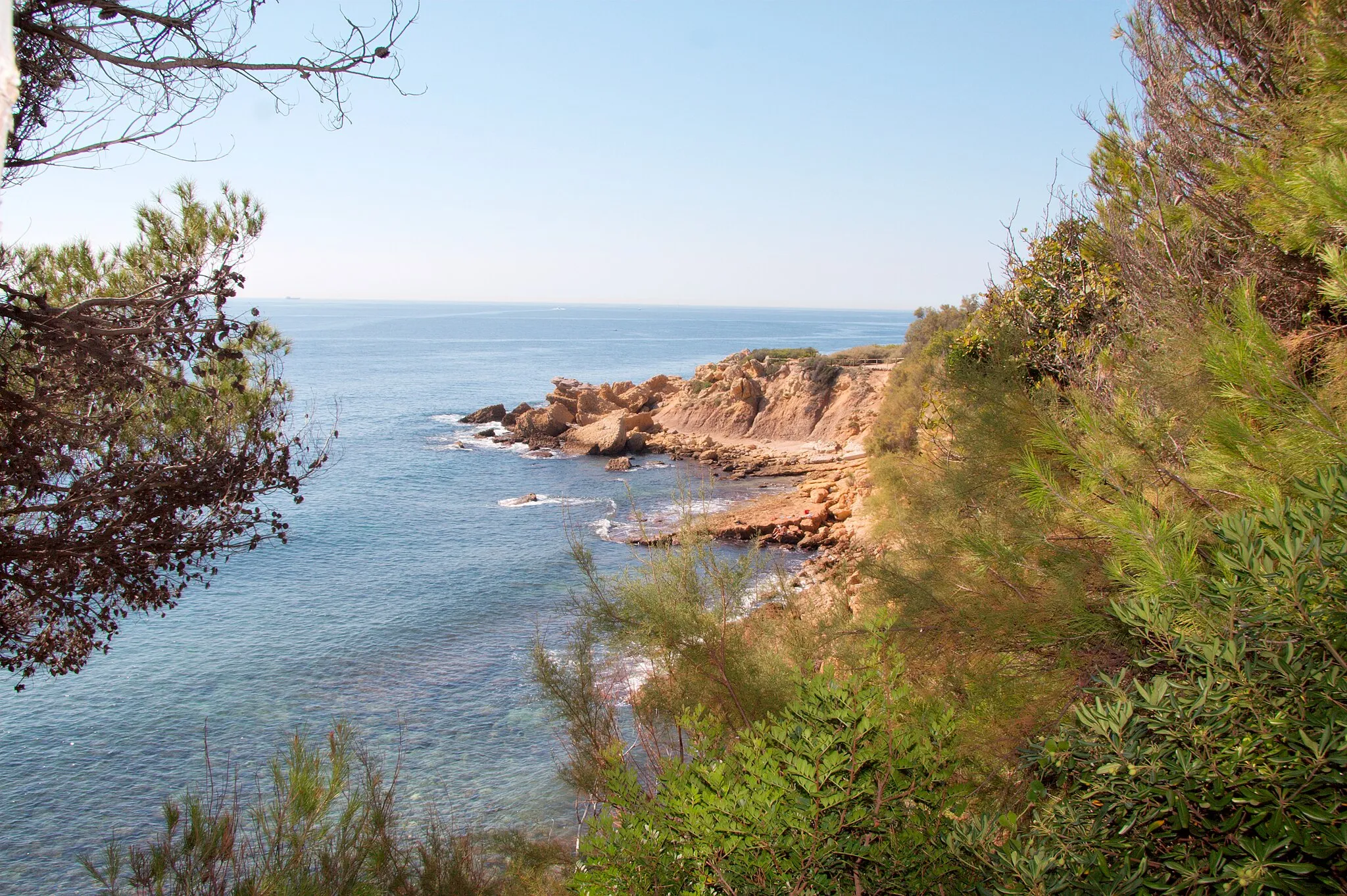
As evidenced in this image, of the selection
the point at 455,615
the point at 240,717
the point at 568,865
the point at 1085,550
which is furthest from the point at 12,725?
the point at 1085,550

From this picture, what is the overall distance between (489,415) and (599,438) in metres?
12.2

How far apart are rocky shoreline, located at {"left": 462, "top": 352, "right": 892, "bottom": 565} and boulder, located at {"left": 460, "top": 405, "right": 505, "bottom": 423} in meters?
0.06

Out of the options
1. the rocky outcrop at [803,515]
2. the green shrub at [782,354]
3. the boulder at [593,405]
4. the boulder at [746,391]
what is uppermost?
the green shrub at [782,354]

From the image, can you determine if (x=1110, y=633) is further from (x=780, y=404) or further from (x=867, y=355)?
(x=867, y=355)

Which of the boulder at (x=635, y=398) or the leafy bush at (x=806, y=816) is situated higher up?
the leafy bush at (x=806, y=816)

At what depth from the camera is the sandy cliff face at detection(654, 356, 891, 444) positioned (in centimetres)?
4106

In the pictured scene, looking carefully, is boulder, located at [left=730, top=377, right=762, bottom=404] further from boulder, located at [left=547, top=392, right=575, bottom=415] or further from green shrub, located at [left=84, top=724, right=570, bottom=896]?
green shrub, located at [left=84, top=724, right=570, bottom=896]

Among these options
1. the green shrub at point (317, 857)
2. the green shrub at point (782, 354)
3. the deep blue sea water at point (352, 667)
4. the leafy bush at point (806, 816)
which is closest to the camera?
the leafy bush at point (806, 816)

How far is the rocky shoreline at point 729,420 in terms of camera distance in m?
36.8

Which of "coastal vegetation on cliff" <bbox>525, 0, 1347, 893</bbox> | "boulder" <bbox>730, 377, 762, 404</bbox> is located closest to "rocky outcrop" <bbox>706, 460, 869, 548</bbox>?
"boulder" <bbox>730, 377, 762, 404</bbox>

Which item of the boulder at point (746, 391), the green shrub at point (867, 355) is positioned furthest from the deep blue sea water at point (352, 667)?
the green shrub at point (867, 355)

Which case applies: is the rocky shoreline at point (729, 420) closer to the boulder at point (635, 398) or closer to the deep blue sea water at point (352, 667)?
the boulder at point (635, 398)

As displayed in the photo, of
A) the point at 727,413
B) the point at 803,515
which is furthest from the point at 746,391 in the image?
the point at 803,515

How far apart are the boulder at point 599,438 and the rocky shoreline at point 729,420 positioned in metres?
0.05
